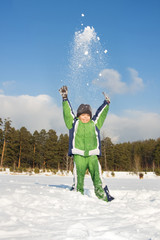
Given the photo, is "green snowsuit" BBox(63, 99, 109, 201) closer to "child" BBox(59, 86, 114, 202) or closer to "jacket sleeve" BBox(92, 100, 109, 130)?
"child" BBox(59, 86, 114, 202)

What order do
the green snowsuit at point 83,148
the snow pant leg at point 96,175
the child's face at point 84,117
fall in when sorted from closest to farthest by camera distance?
the snow pant leg at point 96,175 < the green snowsuit at point 83,148 < the child's face at point 84,117

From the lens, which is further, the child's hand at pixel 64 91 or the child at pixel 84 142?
the child's hand at pixel 64 91

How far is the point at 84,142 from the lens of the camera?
435cm

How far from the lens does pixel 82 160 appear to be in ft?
14.0

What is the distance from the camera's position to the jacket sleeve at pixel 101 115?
4.77m

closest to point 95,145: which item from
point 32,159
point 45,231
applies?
point 45,231

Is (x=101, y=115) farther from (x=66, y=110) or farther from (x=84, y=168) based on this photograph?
(x=84, y=168)

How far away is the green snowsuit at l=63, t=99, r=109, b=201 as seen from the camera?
4.20 metres

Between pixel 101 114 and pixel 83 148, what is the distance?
1014 millimetres

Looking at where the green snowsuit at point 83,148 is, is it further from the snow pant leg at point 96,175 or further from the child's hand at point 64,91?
the child's hand at point 64,91

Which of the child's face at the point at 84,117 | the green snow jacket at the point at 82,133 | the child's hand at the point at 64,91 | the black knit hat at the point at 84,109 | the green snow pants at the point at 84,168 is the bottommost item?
the green snow pants at the point at 84,168

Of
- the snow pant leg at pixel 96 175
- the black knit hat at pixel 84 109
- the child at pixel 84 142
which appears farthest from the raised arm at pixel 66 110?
the snow pant leg at pixel 96 175

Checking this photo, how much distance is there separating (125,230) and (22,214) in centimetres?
108

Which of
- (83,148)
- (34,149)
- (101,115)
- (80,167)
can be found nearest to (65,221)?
(80,167)
